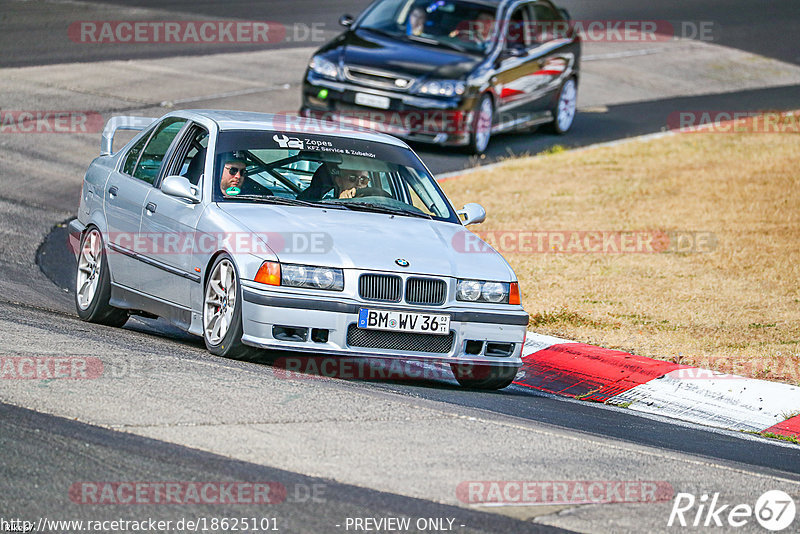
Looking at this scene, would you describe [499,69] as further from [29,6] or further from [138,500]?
[138,500]

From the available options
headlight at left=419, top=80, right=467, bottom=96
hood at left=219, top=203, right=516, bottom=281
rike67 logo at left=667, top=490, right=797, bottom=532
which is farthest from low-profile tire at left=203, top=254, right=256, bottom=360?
headlight at left=419, top=80, right=467, bottom=96

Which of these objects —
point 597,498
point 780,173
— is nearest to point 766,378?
point 597,498

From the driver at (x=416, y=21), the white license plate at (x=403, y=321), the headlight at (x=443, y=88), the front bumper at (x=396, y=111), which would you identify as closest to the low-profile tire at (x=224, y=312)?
the white license plate at (x=403, y=321)

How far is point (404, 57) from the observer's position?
16938 millimetres

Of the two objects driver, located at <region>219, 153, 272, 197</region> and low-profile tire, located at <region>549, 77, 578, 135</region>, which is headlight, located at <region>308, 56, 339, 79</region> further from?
driver, located at <region>219, 153, 272, 197</region>

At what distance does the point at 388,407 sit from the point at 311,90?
10.6 metres

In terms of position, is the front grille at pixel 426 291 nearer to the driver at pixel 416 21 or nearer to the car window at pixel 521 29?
the driver at pixel 416 21

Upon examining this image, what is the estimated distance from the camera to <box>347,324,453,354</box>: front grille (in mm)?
7637

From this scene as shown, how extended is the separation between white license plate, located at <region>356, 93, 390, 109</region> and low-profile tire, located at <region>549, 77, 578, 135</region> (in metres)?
3.90

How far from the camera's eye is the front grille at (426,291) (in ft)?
25.5

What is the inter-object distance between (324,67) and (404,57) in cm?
104

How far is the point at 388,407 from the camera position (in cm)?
679

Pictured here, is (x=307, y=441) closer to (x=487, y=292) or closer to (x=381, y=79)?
(x=487, y=292)

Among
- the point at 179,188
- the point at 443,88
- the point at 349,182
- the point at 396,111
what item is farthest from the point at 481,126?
the point at 179,188
